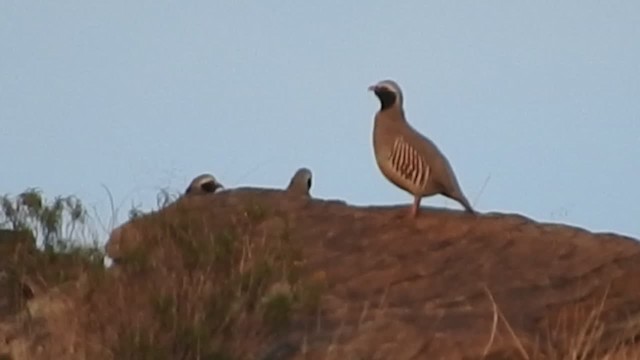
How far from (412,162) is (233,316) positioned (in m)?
5.16

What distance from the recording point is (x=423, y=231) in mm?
14547

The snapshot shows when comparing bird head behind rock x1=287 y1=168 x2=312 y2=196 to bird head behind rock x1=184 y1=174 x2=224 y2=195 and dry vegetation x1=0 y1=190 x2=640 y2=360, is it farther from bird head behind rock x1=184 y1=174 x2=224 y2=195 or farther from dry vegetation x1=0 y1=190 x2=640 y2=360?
dry vegetation x1=0 y1=190 x2=640 y2=360

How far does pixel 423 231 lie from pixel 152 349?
15.0ft

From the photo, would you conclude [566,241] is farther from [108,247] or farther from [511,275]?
[108,247]

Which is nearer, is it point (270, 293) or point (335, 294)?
point (270, 293)

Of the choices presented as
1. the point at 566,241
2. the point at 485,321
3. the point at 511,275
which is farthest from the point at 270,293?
the point at 566,241

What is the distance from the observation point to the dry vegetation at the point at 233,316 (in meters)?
10.7

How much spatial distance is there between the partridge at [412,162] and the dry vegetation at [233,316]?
3078mm

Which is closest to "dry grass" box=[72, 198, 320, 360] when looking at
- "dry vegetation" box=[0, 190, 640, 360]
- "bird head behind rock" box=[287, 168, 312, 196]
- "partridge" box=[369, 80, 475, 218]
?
"dry vegetation" box=[0, 190, 640, 360]

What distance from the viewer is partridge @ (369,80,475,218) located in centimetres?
1563

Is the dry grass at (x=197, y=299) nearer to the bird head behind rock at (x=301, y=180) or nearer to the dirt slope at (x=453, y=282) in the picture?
the dirt slope at (x=453, y=282)

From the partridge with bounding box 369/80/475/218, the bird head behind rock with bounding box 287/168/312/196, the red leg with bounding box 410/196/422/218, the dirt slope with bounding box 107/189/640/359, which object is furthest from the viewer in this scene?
the bird head behind rock with bounding box 287/168/312/196

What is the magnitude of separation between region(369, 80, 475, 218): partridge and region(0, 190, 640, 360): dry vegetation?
3078 mm

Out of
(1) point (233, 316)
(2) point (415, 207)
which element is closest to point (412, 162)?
(2) point (415, 207)
